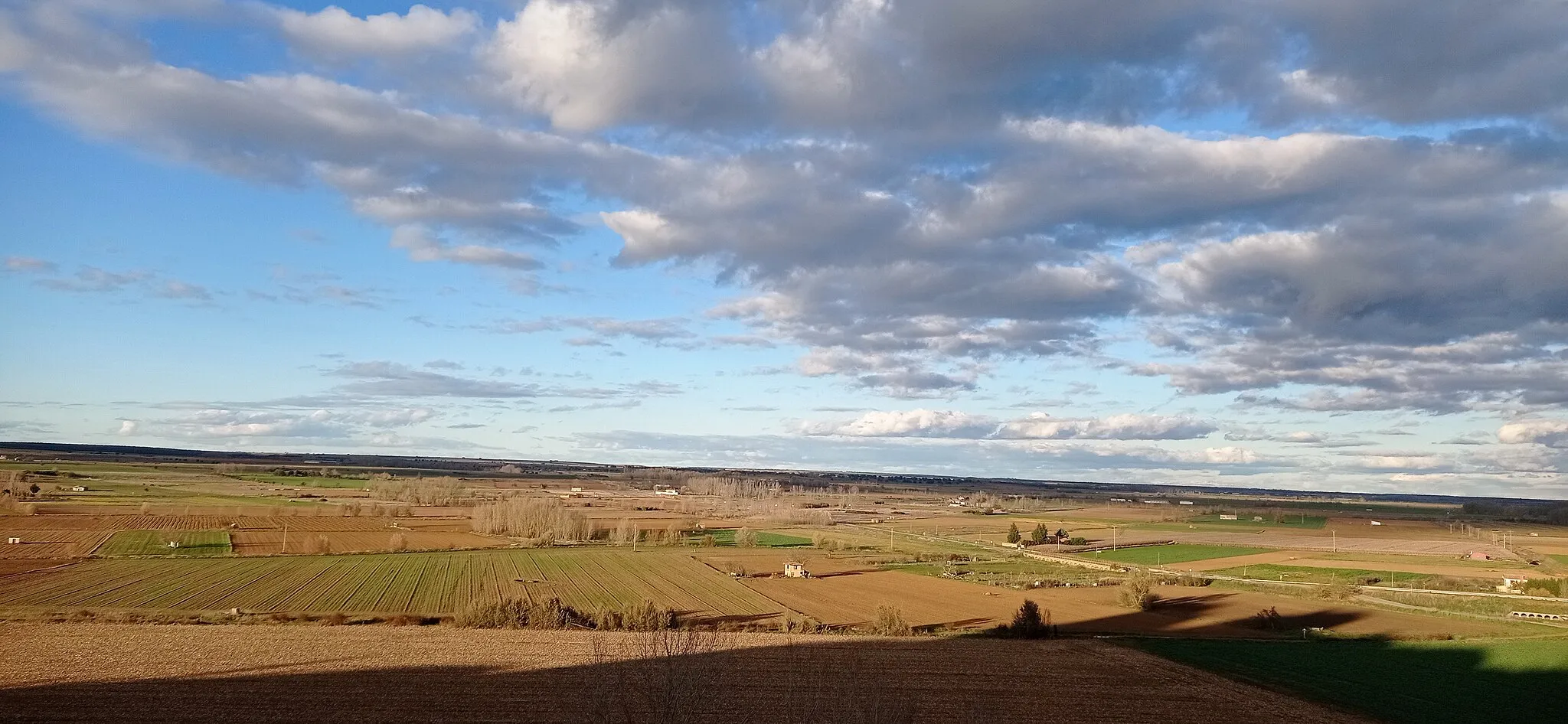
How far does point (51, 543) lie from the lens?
7838cm

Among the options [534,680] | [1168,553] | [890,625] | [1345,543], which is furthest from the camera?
[1345,543]

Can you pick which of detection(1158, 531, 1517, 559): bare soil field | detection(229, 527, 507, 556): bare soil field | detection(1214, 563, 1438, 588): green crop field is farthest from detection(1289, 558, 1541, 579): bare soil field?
detection(229, 527, 507, 556): bare soil field

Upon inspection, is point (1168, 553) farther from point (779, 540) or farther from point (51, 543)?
point (51, 543)

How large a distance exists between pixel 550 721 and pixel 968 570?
6437 cm

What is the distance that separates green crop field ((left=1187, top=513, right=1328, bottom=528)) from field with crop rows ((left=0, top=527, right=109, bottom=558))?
154267 mm

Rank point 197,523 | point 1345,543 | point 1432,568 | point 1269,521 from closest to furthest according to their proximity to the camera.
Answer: point 1432,568
point 197,523
point 1345,543
point 1269,521

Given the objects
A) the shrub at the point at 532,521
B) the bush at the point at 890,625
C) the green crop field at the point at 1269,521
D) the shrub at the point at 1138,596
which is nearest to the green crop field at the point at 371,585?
the bush at the point at 890,625

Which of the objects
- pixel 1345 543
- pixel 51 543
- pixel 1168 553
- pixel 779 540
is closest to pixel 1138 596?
pixel 1168 553

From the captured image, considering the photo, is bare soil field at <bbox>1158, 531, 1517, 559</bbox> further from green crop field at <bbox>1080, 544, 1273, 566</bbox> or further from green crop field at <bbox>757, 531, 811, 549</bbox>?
green crop field at <bbox>757, 531, 811, 549</bbox>

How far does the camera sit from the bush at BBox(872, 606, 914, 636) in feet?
169

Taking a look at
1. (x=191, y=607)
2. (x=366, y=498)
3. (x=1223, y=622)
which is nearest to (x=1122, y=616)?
(x=1223, y=622)

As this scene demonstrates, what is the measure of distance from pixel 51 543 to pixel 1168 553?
4070 inches

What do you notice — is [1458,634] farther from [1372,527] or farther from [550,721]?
[1372,527]

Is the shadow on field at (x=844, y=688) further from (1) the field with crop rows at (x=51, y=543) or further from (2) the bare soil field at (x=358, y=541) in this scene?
(2) the bare soil field at (x=358, y=541)
